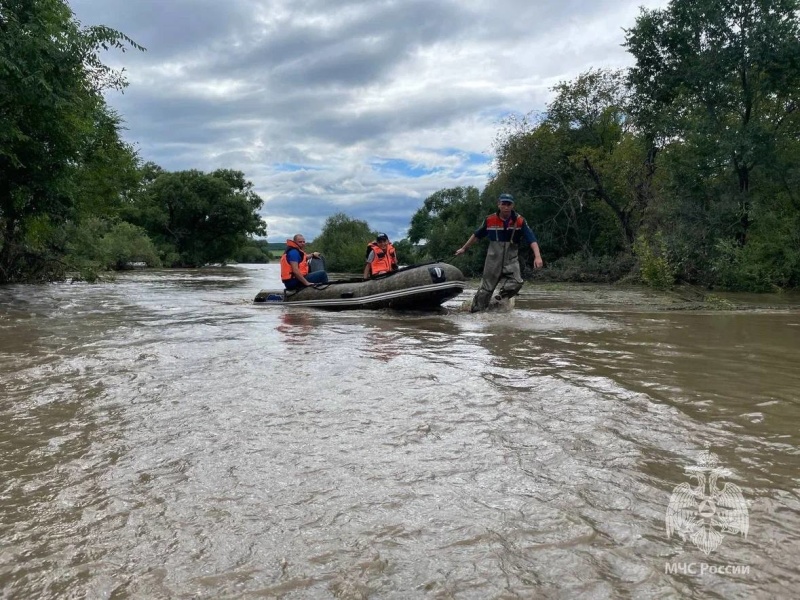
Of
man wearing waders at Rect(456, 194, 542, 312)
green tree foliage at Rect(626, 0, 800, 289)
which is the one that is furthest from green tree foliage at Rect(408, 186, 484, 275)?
man wearing waders at Rect(456, 194, 542, 312)

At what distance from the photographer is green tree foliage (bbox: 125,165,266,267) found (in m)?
51.8

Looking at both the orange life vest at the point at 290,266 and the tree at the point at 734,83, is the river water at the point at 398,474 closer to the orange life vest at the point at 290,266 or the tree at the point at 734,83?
the orange life vest at the point at 290,266

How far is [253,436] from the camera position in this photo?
334 centimetres

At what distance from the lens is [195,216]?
175 ft

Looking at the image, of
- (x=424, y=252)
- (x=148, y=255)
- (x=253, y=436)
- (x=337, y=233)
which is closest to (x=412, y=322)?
(x=253, y=436)

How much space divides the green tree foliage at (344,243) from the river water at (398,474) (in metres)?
41.0

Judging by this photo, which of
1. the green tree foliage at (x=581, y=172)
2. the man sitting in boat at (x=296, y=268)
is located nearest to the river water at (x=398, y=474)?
the man sitting in boat at (x=296, y=268)

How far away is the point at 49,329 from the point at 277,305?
4.52 m

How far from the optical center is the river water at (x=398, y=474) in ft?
6.46

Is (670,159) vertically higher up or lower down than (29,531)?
higher up

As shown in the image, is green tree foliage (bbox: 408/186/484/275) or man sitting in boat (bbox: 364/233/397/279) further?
green tree foliage (bbox: 408/186/484/275)

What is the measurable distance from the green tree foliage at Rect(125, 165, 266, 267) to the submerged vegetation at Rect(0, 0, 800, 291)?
16.3 metres

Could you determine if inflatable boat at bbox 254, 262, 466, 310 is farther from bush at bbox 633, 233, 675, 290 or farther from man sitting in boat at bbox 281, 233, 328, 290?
bush at bbox 633, 233, 675, 290

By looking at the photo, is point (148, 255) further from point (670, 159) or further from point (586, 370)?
point (586, 370)
